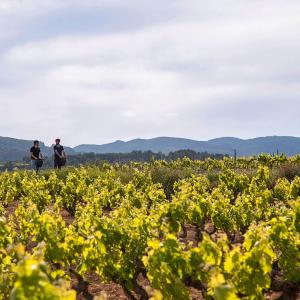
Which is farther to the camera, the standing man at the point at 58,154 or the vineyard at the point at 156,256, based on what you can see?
the standing man at the point at 58,154

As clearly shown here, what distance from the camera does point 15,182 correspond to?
20.3 m

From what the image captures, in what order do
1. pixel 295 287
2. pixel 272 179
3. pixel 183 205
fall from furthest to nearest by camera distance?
pixel 272 179
pixel 183 205
pixel 295 287

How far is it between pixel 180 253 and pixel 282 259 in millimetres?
2325

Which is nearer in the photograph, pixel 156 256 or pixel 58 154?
pixel 156 256

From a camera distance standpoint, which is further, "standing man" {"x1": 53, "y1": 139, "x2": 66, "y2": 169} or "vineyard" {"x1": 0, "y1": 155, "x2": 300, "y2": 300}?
"standing man" {"x1": 53, "y1": 139, "x2": 66, "y2": 169}

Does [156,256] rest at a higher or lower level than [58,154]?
lower

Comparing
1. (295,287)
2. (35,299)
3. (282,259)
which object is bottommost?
(295,287)

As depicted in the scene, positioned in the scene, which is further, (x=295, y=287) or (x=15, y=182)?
(x=15, y=182)

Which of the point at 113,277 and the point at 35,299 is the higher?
the point at 35,299

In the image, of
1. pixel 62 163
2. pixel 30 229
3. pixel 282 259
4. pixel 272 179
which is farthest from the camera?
pixel 62 163

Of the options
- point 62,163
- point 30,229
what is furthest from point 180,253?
point 62,163

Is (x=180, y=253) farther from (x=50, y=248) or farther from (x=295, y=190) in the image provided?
(x=295, y=190)

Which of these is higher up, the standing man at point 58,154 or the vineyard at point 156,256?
the standing man at point 58,154

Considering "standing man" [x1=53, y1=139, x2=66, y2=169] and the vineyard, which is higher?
"standing man" [x1=53, y1=139, x2=66, y2=169]
